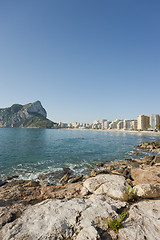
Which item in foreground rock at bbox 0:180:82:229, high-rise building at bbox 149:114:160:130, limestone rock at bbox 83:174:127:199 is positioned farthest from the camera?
high-rise building at bbox 149:114:160:130

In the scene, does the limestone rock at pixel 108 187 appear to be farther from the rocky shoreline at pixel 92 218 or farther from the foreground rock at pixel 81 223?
the foreground rock at pixel 81 223

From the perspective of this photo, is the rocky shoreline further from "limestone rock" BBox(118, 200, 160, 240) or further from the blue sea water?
the blue sea water

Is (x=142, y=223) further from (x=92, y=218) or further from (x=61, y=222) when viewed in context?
(x=61, y=222)

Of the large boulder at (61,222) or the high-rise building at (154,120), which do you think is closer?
the large boulder at (61,222)

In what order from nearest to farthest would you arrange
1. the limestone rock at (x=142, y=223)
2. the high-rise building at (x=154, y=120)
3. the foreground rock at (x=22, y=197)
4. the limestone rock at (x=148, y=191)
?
1. the limestone rock at (x=142, y=223)
2. the foreground rock at (x=22, y=197)
3. the limestone rock at (x=148, y=191)
4. the high-rise building at (x=154, y=120)

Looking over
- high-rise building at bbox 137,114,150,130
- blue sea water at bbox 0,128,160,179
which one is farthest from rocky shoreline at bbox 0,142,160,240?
high-rise building at bbox 137,114,150,130

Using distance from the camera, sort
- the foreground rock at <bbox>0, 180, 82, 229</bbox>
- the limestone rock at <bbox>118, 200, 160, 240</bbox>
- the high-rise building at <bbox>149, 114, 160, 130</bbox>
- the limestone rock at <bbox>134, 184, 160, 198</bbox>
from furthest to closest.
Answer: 1. the high-rise building at <bbox>149, 114, 160, 130</bbox>
2. the limestone rock at <bbox>134, 184, 160, 198</bbox>
3. the foreground rock at <bbox>0, 180, 82, 229</bbox>
4. the limestone rock at <bbox>118, 200, 160, 240</bbox>

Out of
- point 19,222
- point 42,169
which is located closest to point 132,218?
point 19,222

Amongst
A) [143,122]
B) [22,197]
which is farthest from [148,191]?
[143,122]

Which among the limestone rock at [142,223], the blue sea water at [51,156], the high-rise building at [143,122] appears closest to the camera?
the limestone rock at [142,223]

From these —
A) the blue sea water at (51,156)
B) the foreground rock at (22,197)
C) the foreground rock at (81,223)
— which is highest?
the foreground rock at (81,223)

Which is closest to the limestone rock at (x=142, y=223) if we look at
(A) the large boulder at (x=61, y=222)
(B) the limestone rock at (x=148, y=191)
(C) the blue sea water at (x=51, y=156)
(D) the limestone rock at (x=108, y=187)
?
(B) the limestone rock at (x=148, y=191)

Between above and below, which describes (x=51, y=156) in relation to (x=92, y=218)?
below

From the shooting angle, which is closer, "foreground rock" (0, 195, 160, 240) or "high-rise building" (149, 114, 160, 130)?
"foreground rock" (0, 195, 160, 240)
